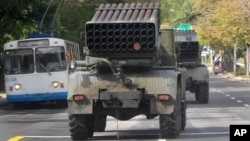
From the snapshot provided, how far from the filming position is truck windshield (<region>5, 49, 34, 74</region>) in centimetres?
2820

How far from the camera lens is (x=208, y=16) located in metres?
74.2

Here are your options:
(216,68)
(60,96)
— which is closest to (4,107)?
(60,96)

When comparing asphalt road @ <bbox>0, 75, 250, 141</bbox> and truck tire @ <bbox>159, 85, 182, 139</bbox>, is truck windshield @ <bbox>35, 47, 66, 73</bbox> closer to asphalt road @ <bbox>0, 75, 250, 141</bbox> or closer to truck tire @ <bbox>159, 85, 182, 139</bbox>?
asphalt road @ <bbox>0, 75, 250, 141</bbox>

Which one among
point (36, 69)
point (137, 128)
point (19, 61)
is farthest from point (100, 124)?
point (19, 61)

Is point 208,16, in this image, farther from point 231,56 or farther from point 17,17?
point 17,17

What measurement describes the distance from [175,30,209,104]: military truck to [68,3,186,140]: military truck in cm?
1396

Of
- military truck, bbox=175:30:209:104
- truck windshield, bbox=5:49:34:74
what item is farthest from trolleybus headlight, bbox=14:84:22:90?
military truck, bbox=175:30:209:104

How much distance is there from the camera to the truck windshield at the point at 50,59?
28.1 meters

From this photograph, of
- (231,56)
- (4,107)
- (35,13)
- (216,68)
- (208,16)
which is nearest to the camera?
(4,107)

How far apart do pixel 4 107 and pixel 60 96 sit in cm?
393

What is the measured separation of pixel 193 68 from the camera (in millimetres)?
29703

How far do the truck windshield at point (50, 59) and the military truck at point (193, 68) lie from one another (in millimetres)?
4789

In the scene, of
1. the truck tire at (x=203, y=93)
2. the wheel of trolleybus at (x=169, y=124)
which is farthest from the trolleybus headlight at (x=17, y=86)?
the wheel of trolleybus at (x=169, y=124)

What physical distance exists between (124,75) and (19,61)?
14496 millimetres
